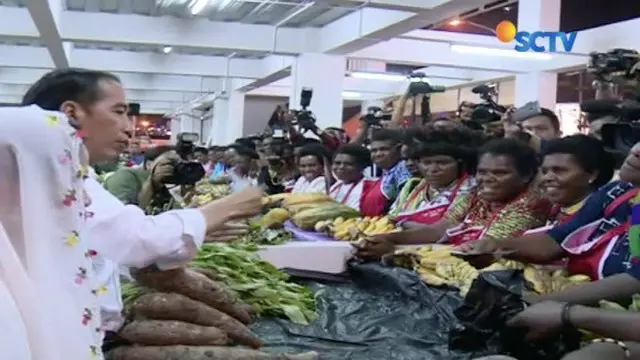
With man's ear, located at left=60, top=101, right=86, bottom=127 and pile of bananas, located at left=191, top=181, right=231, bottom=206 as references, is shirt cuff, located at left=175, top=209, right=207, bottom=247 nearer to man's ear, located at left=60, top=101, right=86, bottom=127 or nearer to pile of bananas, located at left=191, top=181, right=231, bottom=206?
man's ear, located at left=60, top=101, right=86, bottom=127

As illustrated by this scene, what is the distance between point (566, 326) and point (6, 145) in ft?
4.25

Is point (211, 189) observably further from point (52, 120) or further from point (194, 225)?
point (52, 120)

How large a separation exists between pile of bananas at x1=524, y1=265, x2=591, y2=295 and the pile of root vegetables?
71 cm

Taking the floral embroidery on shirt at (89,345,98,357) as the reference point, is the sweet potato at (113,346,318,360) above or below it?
below

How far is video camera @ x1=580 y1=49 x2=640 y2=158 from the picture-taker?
2.47 m

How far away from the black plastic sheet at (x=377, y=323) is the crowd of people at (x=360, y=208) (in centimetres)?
22

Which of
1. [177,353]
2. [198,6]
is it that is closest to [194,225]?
[177,353]

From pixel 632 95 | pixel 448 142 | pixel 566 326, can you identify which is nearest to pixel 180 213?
pixel 566 326

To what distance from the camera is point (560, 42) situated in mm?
7555

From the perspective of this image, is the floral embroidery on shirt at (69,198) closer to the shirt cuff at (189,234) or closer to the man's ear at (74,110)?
the shirt cuff at (189,234)

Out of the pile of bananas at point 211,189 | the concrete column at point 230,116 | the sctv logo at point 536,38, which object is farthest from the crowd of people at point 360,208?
the concrete column at point 230,116

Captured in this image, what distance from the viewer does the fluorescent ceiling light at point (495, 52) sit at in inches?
357

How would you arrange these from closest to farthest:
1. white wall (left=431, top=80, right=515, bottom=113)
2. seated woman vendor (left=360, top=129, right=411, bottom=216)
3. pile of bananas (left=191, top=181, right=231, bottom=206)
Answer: seated woman vendor (left=360, top=129, right=411, bottom=216) < pile of bananas (left=191, top=181, right=231, bottom=206) < white wall (left=431, top=80, right=515, bottom=113)

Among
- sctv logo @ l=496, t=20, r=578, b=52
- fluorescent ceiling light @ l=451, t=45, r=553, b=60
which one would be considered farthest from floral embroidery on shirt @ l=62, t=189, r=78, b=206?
fluorescent ceiling light @ l=451, t=45, r=553, b=60
